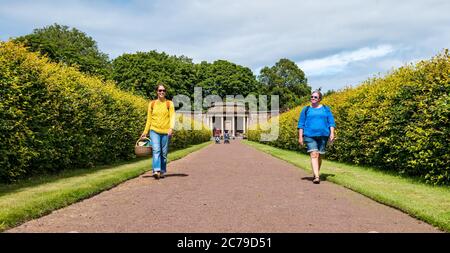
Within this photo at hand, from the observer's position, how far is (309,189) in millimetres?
8742

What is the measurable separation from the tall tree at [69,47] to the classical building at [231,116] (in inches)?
936

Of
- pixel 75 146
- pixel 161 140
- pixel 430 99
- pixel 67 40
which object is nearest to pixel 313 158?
pixel 430 99

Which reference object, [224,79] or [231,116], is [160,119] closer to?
[224,79]

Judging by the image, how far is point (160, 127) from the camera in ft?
35.3

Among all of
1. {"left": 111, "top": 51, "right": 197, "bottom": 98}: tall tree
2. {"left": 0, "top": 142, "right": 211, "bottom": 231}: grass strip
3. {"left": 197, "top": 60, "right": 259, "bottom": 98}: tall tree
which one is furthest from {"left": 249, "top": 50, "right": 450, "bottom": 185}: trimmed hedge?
{"left": 197, "top": 60, "right": 259, "bottom": 98}: tall tree

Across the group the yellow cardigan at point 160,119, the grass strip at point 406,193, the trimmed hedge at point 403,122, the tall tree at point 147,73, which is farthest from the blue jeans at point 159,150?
the tall tree at point 147,73

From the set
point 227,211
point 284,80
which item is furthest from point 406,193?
point 284,80

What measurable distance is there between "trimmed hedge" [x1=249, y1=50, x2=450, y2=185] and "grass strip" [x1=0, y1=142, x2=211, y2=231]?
6638mm

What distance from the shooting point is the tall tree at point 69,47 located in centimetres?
5725

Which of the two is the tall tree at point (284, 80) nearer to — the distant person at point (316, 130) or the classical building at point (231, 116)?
the classical building at point (231, 116)

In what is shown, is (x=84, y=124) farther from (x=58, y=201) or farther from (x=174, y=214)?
(x=174, y=214)

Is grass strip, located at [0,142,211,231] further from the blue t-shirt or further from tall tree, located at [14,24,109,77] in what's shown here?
tall tree, located at [14,24,109,77]

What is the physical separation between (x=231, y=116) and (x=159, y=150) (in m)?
84.6
